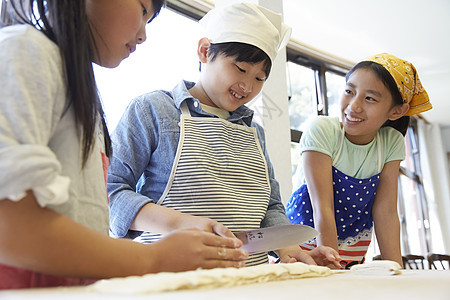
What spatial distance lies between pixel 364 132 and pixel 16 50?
119cm

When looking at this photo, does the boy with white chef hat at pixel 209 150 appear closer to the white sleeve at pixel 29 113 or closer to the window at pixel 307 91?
the white sleeve at pixel 29 113

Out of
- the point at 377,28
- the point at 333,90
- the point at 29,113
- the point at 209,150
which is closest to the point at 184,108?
the point at 209,150

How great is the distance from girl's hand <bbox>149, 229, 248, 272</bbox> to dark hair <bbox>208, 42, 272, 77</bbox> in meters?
0.60

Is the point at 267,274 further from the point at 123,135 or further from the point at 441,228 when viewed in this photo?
the point at 441,228

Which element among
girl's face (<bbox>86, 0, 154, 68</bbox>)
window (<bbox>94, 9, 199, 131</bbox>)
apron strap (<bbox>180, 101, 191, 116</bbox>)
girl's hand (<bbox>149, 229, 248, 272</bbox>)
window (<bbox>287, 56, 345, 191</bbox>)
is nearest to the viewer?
girl's hand (<bbox>149, 229, 248, 272</bbox>)

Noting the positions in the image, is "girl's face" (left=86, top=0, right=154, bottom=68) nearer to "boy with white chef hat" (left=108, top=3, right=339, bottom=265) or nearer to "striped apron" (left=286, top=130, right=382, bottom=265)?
"boy with white chef hat" (left=108, top=3, right=339, bottom=265)

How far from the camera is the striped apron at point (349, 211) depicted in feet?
4.62

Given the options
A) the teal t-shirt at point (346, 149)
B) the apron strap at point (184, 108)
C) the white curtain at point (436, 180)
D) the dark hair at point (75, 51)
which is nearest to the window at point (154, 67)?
the teal t-shirt at point (346, 149)

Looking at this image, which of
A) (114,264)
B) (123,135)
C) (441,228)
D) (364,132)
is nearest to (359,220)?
(364,132)

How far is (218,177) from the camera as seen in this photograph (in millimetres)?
1042

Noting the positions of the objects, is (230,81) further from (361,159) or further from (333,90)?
(333,90)

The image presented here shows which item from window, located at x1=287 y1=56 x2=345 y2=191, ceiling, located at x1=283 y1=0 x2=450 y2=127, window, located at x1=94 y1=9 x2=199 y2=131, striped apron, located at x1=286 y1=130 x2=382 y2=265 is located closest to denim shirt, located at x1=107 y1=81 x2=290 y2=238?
striped apron, located at x1=286 y1=130 x2=382 y2=265

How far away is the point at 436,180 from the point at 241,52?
21.0 ft

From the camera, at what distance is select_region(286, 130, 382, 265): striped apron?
1.41 meters
